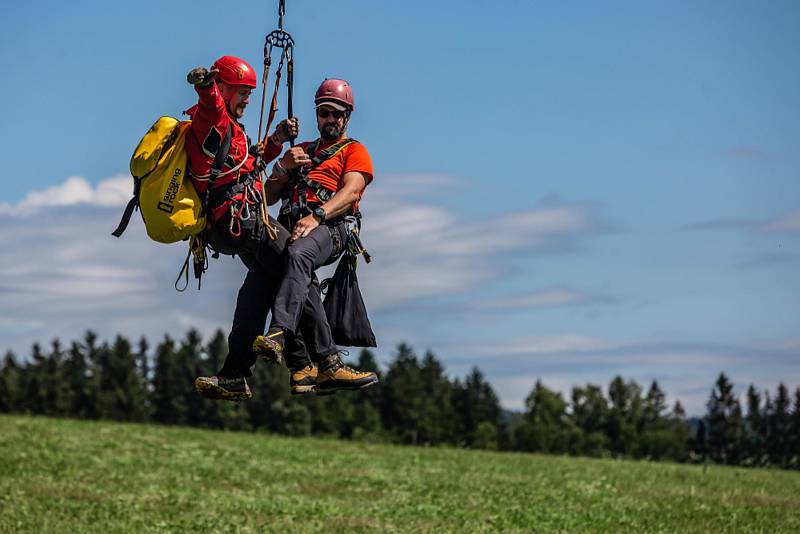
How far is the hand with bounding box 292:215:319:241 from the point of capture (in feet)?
36.6

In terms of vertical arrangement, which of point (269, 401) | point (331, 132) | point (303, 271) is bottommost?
point (303, 271)

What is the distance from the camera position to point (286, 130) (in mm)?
11156

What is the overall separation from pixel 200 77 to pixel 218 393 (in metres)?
3.00

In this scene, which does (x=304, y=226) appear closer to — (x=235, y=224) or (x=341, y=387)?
(x=235, y=224)

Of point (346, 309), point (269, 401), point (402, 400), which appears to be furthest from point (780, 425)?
point (346, 309)

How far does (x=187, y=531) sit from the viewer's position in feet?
81.8

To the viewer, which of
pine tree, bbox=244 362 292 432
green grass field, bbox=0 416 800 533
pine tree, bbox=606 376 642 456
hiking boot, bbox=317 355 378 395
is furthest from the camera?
pine tree, bbox=606 376 642 456

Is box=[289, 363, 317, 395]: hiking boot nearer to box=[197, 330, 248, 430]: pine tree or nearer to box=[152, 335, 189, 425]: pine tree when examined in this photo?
box=[197, 330, 248, 430]: pine tree

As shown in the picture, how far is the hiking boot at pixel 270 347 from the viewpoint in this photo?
10.4 metres

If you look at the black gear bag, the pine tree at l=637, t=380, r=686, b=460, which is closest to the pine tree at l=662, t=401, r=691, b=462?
the pine tree at l=637, t=380, r=686, b=460

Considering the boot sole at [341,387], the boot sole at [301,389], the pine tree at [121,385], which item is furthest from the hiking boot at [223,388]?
the pine tree at [121,385]

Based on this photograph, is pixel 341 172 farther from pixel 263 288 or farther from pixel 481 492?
pixel 481 492

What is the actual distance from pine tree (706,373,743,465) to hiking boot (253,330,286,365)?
5291 inches

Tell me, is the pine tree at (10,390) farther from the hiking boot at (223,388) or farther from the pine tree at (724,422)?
the hiking boot at (223,388)
